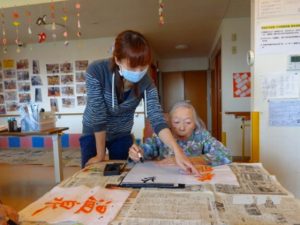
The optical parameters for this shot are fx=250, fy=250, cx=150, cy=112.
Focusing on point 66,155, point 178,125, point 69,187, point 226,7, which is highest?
point 226,7

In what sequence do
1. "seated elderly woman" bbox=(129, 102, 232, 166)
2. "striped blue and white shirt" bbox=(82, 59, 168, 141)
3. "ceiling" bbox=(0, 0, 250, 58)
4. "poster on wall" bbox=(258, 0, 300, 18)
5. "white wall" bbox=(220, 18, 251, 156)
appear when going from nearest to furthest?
"striped blue and white shirt" bbox=(82, 59, 168, 141) < "seated elderly woman" bbox=(129, 102, 232, 166) < "poster on wall" bbox=(258, 0, 300, 18) < "ceiling" bbox=(0, 0, 250, 58) < "white wall" bbox=(220, 18, 251, 156)

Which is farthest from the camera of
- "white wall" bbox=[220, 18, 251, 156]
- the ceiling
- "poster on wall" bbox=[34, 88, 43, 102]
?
"poster on wall" bbox=[34, 88, 43, 102]

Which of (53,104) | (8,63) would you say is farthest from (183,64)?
(8,63)

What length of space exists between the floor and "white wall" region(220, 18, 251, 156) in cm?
212

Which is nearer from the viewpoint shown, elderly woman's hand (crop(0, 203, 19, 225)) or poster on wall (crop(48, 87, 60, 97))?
elderly woman's hand (crop(0, 203, 19, 225))

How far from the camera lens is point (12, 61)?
4.47 meters

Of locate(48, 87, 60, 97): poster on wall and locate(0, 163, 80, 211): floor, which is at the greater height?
locate(48, 87, 60, 97): poster on wall

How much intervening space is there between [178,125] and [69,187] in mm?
648

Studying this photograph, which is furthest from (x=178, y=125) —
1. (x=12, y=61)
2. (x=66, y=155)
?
(x=12, y=61)

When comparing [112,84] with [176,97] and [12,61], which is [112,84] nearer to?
[12,61]

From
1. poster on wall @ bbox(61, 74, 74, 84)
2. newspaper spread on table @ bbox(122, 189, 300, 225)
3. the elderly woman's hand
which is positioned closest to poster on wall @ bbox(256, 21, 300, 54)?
newspaper spread on table @ bbox(122, 189, 300, 225)

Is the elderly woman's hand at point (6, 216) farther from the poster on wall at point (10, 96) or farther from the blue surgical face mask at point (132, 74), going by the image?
the poster on wall at point (10, 96)

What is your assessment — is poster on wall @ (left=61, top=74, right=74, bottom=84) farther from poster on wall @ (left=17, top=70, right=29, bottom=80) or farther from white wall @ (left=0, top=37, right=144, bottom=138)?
poster on wall @ (left=17, top=70, right=29, bottom=80)

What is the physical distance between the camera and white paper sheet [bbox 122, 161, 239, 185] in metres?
0.85
